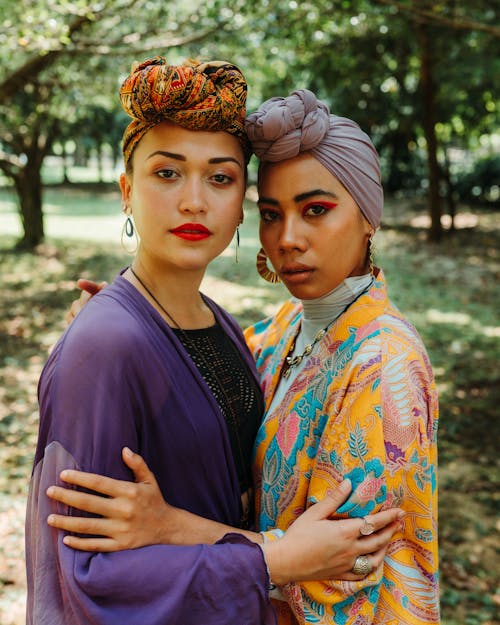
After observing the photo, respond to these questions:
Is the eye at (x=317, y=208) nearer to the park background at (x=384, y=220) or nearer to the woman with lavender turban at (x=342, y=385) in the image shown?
the woman with lavender turban at (x=342, y=385)

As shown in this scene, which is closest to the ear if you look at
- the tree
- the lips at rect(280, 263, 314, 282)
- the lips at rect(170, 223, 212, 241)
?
the lips at rect(170, 223, 212, 241)

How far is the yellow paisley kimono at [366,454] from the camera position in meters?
1.68

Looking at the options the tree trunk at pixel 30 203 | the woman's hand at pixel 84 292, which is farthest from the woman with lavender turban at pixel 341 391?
the tree trunk at pixel 30 203

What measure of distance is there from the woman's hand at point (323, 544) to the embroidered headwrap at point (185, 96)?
1.08 m

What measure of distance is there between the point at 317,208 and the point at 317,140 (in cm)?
20

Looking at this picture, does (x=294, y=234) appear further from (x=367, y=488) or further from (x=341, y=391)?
(x=367, y=488)

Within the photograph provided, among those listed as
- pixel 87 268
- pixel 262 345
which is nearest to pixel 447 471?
pixel 262 345

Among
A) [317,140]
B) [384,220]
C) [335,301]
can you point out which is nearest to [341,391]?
[335,301]

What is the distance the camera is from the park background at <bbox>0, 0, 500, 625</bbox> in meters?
5.10

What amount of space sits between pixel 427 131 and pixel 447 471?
11178 millimetres

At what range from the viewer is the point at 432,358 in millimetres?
8109

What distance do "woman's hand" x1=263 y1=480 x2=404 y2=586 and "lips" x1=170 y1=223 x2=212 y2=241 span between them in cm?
81

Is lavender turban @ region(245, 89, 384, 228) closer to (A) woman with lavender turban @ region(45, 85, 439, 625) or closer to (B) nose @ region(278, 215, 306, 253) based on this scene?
(A) woman with lavender turban @ region(45, 85, 439, 625)

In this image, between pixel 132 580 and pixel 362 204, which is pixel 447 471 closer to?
pixel 362 204
